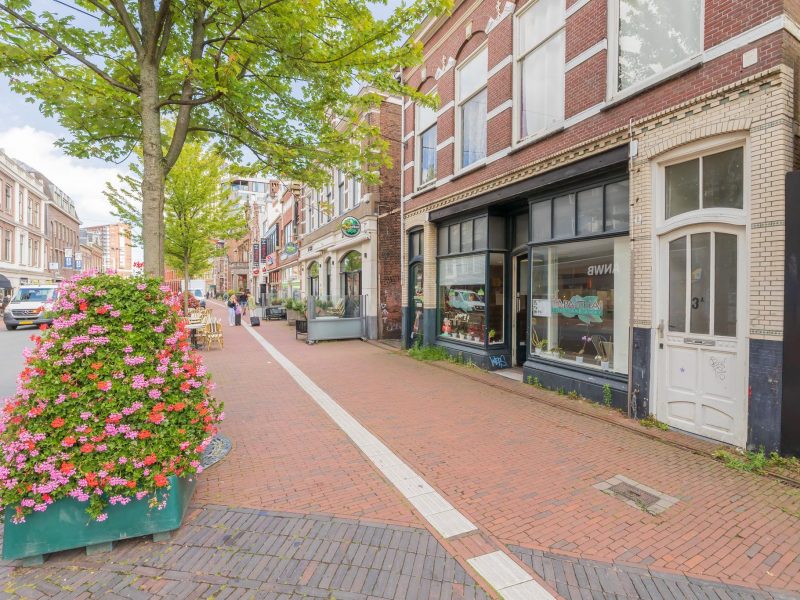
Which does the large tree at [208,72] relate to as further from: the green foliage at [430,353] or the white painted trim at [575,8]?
the green foliage at [430,353]

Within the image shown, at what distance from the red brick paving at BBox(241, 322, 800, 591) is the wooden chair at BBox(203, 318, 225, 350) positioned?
753cm

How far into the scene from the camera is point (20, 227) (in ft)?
122

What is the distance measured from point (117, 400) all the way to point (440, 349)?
28.3ft

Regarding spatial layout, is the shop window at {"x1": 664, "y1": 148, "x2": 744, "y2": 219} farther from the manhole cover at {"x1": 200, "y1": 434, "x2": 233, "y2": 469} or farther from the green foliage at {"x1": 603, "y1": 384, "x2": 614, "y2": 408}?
the manhole cover at {"x1": 200, "y1": 434, "x2": 233, "y2": 469}

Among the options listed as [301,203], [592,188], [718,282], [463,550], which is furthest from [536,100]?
[301,203]

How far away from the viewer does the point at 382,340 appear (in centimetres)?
1466

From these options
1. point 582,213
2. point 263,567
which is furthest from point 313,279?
point 263,567

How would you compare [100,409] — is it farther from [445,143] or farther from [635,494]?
[445,143]

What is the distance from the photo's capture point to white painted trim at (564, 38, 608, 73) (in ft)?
21.2

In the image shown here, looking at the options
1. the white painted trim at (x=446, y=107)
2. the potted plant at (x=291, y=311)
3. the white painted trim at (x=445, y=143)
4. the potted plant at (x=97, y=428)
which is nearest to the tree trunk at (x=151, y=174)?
the potted plant at (x=97, y=428)

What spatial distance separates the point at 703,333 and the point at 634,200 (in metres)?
2.00

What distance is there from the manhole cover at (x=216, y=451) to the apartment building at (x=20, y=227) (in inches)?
1390

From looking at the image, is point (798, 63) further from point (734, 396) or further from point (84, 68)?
point (84, 68)

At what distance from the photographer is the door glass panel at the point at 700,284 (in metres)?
5.14
